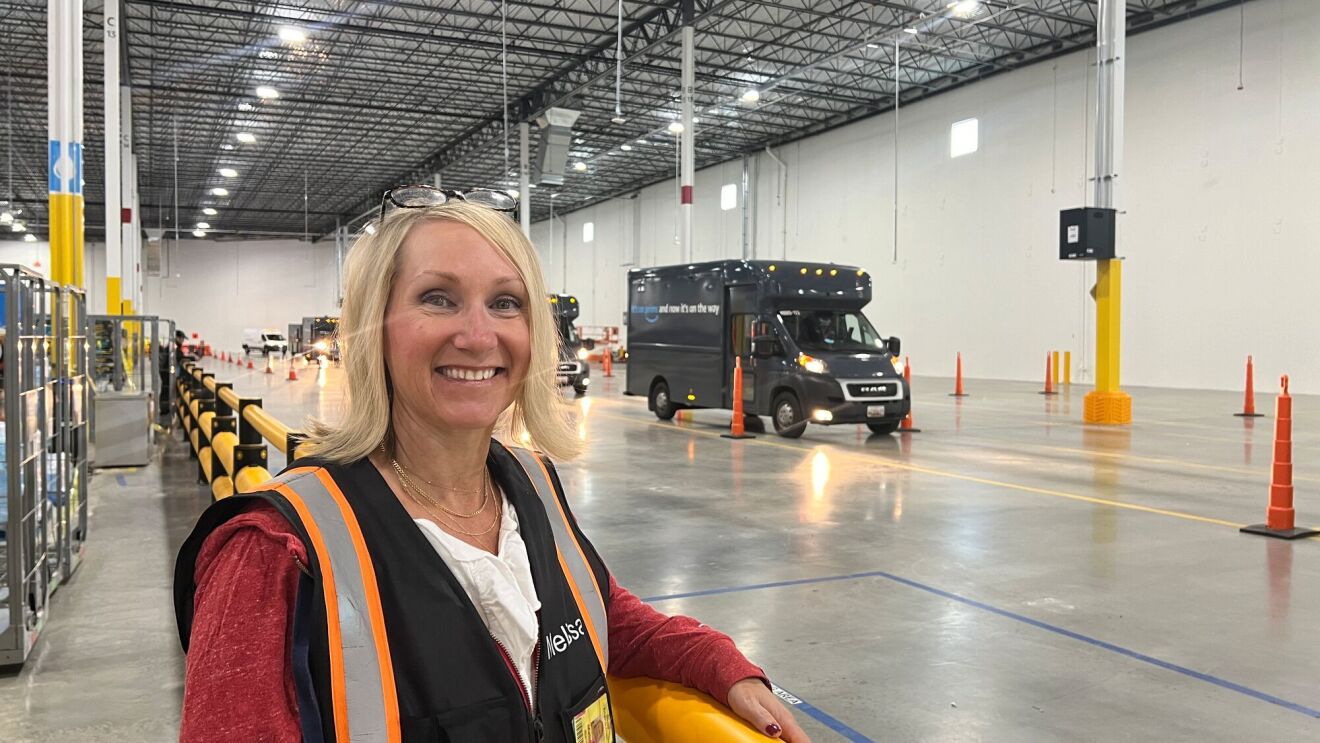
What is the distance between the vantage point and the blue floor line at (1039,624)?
13.4ft

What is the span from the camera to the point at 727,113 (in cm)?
3262

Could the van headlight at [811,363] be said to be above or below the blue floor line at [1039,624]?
above

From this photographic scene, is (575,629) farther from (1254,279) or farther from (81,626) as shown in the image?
(1254,279)

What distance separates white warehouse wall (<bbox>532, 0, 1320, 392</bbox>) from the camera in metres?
20.9

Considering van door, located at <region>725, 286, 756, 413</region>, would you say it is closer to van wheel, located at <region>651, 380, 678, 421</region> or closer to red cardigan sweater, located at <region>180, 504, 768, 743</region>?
van wheel, located at <region>651, 380, 678, 421</region>

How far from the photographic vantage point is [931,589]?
580 cm

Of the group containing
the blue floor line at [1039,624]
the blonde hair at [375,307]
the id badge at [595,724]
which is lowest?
the blue floor line at [1039,624]

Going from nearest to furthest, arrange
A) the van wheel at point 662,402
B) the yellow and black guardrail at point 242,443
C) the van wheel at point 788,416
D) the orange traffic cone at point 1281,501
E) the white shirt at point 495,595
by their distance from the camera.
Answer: the white shirt at point 495,595, the yellow and black guardrail at point 242,443, the orange traffic cone at point 1281,501, the van wheel at point 788,416, the van wheel at point 662,402

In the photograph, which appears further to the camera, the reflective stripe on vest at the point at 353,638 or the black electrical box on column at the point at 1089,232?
the black electrical box on column at the point at 1089,232

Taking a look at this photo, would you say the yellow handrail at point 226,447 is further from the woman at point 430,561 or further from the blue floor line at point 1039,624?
the woman at point 430,561

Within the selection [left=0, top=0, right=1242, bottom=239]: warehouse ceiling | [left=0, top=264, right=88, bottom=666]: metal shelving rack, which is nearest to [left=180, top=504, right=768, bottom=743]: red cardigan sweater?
[left=0, top=264, right=88, bottom=666]: metal shelving rack

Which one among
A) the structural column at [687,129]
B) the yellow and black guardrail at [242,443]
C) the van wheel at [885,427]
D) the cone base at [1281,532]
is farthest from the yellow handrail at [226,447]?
the structural column at [687,129]

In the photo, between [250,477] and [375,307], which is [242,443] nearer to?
[250,477]

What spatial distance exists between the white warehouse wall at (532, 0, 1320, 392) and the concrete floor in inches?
464
